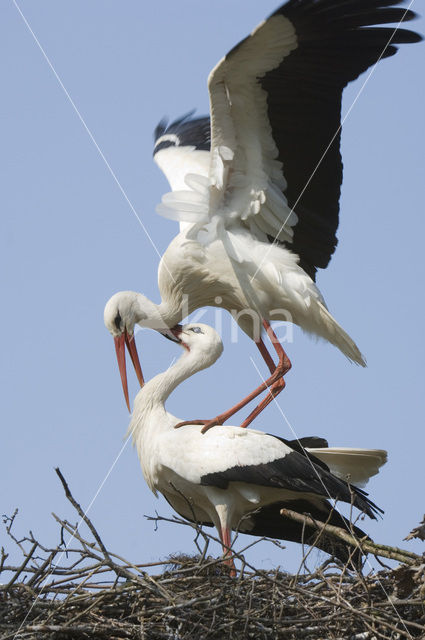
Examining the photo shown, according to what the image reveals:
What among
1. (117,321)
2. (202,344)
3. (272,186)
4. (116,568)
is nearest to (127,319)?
(117,321)

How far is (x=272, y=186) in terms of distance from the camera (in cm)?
746

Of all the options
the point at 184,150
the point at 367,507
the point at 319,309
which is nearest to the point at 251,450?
the point at 367,507

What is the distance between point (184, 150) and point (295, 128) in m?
1.86

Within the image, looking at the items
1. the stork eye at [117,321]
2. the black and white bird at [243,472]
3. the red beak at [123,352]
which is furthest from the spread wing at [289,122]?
the black and white bird at [243,472]

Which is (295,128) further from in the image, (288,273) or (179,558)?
(179,558)

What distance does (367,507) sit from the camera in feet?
20.5

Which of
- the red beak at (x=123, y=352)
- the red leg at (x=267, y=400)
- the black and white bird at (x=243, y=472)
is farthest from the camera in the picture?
the red beak at (x=123, y=352)

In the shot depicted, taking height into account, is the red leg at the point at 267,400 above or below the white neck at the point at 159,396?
below

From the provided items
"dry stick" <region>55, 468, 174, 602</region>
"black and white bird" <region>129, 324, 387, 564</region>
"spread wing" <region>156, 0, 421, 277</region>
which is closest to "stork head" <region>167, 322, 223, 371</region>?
"black and white bird" <region>129, 324, 387, 564</region>

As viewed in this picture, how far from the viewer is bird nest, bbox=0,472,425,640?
5.02 meters

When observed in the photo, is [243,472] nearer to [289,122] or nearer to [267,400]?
[267,400]

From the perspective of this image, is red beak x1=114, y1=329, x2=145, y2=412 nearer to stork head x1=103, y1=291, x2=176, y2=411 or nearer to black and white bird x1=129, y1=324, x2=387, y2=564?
stork head x1=103, y1=291, x2=176, y2=411

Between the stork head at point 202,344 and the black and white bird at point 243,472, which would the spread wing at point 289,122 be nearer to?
the stork head at point 202,344

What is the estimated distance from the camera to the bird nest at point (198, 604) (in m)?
5.02
